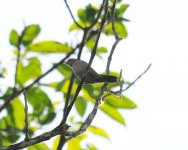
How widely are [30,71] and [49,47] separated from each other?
260 mm

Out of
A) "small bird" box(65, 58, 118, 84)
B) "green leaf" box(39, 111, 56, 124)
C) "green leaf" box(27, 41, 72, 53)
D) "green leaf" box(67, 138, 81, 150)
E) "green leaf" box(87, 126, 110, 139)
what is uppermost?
"small bird" box(65, 58, 118, 84)

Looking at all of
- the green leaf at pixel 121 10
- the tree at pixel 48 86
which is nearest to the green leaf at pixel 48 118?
Answer: the tree at pixel 48 86

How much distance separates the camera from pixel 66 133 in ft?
9.26

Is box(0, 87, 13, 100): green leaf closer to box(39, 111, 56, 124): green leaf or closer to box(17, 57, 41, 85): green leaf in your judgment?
box(17, 57, 41, 85): green leaf

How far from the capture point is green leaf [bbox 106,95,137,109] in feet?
10.7

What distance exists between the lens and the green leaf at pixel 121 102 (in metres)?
3.27

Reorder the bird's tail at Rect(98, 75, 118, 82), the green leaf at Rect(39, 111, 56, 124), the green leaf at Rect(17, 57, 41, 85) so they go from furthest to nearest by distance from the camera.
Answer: the green leaf at Rect(17, 57, 41, 85)
the green leaf at Rect(39, 111, 56, 124)
the bird's tail at Rect(98, 75, 118, 82)

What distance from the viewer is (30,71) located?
376 centimetres

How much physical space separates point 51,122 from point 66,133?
2.39 feet

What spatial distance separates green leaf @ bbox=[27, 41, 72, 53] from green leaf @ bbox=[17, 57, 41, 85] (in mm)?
124

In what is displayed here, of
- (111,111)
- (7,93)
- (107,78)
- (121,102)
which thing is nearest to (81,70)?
(107,78)

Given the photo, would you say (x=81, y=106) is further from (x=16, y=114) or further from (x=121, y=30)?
(x=121, y=30)

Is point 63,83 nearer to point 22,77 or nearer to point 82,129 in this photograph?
point 22,77

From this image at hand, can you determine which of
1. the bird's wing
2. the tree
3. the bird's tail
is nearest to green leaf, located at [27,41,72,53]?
the tree
